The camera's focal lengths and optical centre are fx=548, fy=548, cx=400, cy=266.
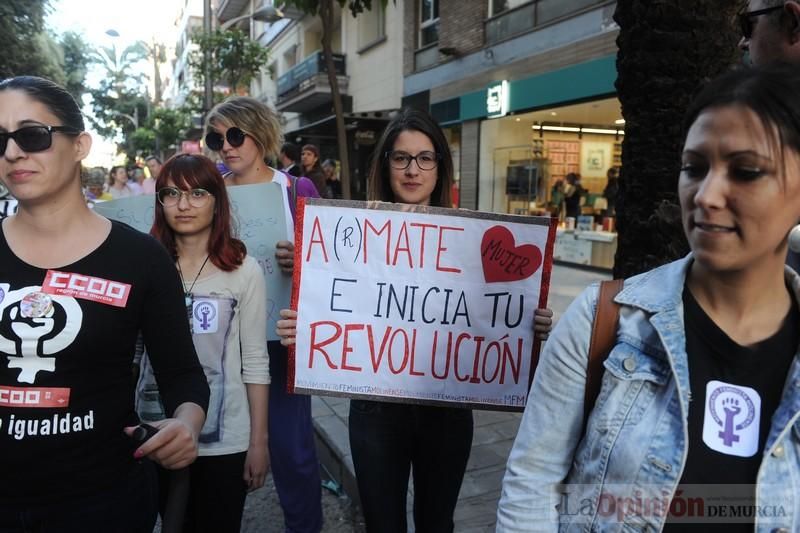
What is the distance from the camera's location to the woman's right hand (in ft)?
6.97

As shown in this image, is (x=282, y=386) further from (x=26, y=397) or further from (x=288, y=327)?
(x=26, y=397)

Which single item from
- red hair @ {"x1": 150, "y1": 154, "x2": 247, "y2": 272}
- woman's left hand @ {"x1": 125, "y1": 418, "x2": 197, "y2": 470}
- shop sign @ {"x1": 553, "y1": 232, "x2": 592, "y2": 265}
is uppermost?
red hair @ {"x1": 150, "y1": 154, "x2": 247, "y2": 272}

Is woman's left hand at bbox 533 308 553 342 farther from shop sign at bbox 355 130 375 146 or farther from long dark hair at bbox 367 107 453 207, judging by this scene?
shop sign at bbox 355 130 375 146

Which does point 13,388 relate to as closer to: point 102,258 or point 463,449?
point 102,258

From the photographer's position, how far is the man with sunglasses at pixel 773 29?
67.2 inches

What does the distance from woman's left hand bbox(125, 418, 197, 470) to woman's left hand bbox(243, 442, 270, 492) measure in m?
0.83

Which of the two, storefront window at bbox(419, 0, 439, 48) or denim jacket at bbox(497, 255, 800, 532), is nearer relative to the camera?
denim jacket at bbox(497, 255, 800, 532)

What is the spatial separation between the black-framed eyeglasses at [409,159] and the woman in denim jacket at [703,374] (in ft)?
3.64

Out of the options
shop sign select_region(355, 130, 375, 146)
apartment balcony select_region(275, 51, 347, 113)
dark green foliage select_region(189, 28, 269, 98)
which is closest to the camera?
shop sign select_region(355, 130, 375, 146)

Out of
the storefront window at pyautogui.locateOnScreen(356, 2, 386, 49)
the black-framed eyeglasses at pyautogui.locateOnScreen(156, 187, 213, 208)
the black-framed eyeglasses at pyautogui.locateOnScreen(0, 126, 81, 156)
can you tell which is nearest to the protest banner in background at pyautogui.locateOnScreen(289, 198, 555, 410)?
the black-framed eyeglasses at pyautogui.locateOnScreen(156, 187, 213, 208)

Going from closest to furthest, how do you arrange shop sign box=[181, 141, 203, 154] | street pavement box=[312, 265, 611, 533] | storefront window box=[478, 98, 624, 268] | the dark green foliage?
shop sign box=[181, 141, 203, 154] → street pavement box=[312, 265, 611, 533] → storefront window box=[478, 98, 624, 268] → the dark green foliage

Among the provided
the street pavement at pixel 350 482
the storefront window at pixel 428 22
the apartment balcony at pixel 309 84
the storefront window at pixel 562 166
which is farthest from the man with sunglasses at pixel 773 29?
the apartment balcony at pixel 309 84

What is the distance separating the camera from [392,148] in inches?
87.9

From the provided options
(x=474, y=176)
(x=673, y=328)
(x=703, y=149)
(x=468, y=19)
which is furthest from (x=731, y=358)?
(x=468, y=19)
